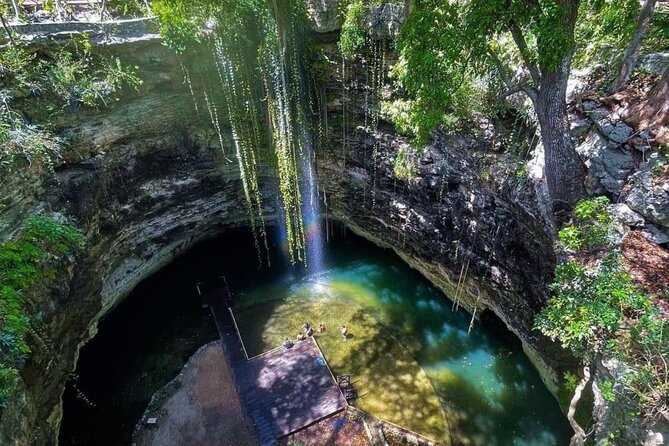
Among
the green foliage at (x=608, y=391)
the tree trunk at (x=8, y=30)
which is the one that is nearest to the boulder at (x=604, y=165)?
the green foliage at (x=608, y=391)

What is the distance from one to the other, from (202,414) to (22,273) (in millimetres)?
6616

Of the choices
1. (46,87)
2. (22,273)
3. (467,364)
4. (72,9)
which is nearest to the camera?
(22,273)

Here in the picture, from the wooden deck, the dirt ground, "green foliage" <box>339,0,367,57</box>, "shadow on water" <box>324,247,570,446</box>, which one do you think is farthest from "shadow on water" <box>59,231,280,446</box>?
"green foliage" <box>339,0,367,57</box>

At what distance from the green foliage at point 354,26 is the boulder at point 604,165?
7.80 m

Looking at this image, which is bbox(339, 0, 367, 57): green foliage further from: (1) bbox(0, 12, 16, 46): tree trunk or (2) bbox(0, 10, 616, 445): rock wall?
(1) bbox(0, 12, 16, 46): tree trunk

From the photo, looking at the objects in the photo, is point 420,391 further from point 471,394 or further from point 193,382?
point 193,382

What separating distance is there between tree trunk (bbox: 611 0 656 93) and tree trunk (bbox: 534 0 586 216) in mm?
1427

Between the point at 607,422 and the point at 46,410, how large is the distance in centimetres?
1386

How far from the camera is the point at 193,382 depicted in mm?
13531

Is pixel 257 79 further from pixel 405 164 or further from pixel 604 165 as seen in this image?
pixel 604 165

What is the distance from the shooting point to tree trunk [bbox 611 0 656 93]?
8.34 metres

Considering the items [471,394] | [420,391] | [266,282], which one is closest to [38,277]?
[266,282]

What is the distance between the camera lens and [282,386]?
13.3 meters

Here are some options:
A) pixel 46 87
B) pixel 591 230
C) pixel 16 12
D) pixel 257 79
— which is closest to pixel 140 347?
pixel 46 87
